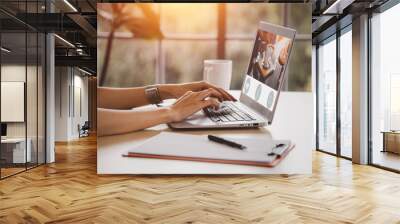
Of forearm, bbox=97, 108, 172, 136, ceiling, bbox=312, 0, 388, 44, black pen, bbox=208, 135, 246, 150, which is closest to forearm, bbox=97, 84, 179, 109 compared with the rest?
forearm, bbox=97, 108, 172, 136

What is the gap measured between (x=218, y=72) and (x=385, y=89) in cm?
327

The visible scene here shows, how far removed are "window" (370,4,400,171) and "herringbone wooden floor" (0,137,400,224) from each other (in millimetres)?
605

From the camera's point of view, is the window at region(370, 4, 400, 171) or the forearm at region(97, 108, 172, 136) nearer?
the forearm at region(97, 108, 172, 136)

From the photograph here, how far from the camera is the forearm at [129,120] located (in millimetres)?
6043

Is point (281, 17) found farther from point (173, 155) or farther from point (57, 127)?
point (57, 127)

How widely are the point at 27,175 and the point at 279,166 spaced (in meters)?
4.16

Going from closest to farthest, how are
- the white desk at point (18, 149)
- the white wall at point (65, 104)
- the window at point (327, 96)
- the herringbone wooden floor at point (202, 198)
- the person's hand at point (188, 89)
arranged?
the herringbone wooden floor at point (202, 198) → the person's hand at point (188, 89) → the white desk at point (18, 149) → the window at point (327, 96) → the white wall at point (65, 104)

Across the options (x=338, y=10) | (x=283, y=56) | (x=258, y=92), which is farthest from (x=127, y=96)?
(x=338, y=10)

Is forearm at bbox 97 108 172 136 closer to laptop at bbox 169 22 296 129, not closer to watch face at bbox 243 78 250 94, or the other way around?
laptop at bbox 169 22 296 129

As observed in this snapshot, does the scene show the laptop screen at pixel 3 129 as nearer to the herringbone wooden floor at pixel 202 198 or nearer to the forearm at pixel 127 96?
the herringbone wooden floor at pixel 202 198

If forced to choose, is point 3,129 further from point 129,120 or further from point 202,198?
point 202,198

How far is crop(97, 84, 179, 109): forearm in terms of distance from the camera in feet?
20.0

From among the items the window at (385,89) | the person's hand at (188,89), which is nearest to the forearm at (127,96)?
the person's hand at (188,89)

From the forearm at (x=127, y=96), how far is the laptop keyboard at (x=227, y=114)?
0.64 meters
